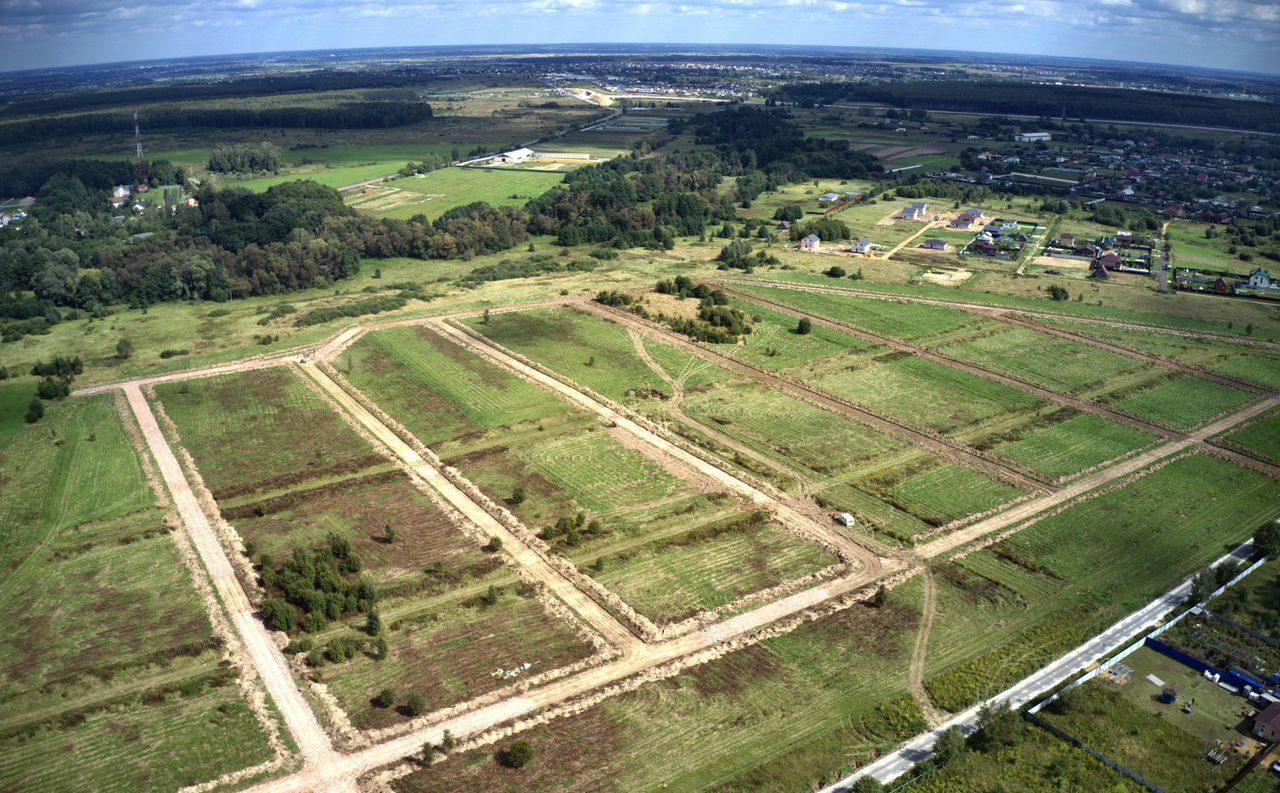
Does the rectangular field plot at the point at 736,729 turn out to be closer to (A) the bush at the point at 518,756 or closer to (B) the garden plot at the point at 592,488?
(A) the bush at the point at 518,756

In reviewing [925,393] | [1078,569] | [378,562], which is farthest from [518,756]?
[925,393]

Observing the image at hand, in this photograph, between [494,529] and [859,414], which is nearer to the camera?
[494,529]

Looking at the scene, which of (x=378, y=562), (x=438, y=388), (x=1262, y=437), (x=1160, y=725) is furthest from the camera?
(x=438, y=388)

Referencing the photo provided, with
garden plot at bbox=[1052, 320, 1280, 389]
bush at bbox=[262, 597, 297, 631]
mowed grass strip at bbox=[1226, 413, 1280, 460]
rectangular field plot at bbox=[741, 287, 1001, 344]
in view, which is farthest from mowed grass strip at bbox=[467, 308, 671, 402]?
garden plot at bbox=[1052, 320, 1280, 389]

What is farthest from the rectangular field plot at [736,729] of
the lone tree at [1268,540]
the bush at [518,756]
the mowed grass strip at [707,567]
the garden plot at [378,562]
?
the lone tree at [1268,540]

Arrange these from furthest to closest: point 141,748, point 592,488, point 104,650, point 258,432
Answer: point 258,432 → point 592,488 → point 104,650 → point 141,748

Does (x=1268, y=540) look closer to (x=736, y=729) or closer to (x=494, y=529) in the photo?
(x=736, y=729)

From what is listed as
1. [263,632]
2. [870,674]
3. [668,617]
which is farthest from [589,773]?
[263,632]
